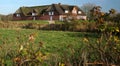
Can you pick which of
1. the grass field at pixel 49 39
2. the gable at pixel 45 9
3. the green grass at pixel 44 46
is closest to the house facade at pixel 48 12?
the gable at pixel 45 9

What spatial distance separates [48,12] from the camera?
94.2 m

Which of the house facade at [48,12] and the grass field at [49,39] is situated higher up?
the grass field at [49,39]

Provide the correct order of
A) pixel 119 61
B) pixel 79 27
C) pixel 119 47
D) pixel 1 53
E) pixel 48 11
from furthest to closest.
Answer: pixel 48 11, pixel 79 27, pixel 1 53, pixel 119 47, pixel 119 61

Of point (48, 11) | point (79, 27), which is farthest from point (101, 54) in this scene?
point (48, 11)

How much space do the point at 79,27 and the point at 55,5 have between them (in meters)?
50.0

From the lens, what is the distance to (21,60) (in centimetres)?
446

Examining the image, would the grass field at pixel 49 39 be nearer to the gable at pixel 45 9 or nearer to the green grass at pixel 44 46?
the green grass at pixel 44 46

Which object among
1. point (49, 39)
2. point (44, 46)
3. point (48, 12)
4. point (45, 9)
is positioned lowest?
point (48, 12)

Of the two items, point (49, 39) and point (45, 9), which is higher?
point (49, 39)

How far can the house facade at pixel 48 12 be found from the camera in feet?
305

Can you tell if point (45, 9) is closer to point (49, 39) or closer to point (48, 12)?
point (48, 12)

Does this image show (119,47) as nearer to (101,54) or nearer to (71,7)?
(101,54)

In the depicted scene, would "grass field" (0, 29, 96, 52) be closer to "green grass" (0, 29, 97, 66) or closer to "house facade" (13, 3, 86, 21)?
"green grass" (0, 29, 97, 66)

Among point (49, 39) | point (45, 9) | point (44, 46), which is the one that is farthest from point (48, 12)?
point (44, 46)
